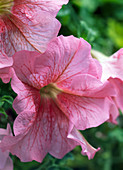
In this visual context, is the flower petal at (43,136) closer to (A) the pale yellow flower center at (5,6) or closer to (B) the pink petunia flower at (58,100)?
(B) the pink petunia flower at (58,100)

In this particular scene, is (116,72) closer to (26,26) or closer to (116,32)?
(26,26)

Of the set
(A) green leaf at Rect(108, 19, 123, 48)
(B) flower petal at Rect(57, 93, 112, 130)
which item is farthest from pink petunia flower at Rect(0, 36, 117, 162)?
(A) green leaf at Rect(108, 19, 123, 48)

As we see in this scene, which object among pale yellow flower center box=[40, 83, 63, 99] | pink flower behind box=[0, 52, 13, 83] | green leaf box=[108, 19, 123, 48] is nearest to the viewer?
pink flower behind box=[0, 52, 13, 83]

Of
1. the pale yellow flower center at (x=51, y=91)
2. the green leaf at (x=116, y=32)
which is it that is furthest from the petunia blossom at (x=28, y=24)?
the green leaf at (x=116, y=32)

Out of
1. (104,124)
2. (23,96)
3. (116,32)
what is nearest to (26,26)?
(23,96)

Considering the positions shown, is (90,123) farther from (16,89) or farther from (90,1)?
(90,1)

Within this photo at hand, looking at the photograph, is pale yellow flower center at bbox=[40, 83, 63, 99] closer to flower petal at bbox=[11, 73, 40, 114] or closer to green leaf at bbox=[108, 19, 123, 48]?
flower petal at bbox=[11, 73, 40, 114]
